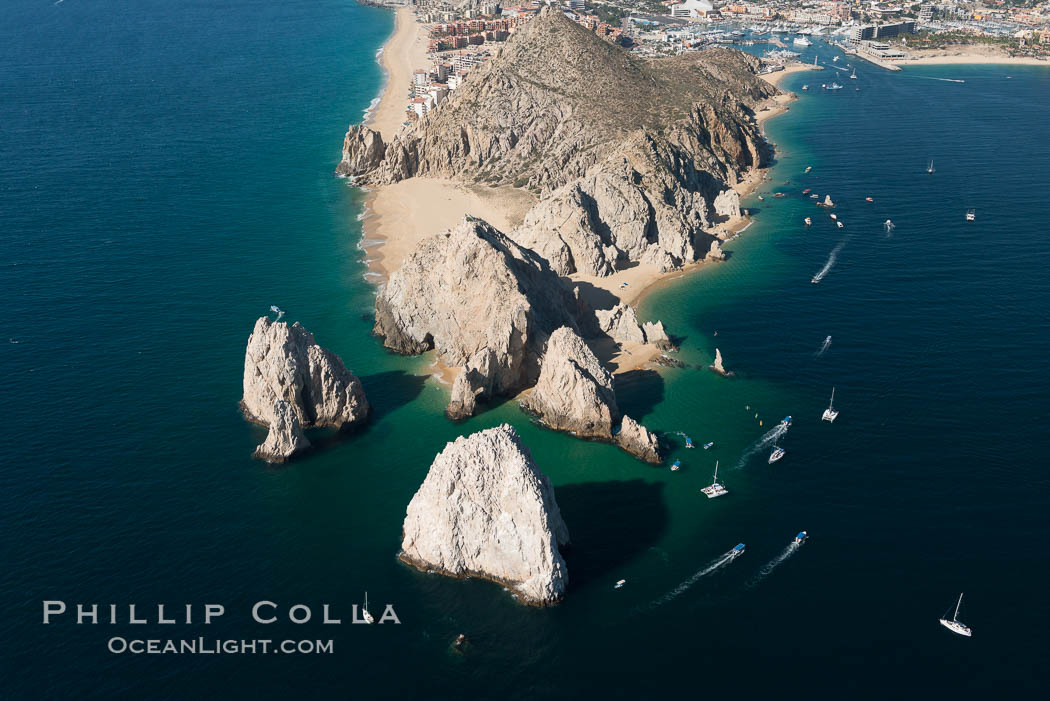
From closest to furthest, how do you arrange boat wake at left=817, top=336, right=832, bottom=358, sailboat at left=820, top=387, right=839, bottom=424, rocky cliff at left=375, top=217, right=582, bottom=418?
sailboat at left=820, top=387, right=839, bottom=424
rocky cliff at left=375, top=217, right=582, bottom=418
boat wake at left=817, top=336, right=832, bottom=358

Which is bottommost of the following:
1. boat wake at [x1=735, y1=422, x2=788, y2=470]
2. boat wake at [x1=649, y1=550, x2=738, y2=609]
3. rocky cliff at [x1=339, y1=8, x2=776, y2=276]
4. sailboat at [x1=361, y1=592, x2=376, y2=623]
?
sailboat at [x1=361, y1=592, x2=376, y2=623]

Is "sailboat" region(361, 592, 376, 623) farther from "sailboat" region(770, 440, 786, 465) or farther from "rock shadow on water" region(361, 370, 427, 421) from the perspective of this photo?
"sailboat" region(770, 440, 786, 465)

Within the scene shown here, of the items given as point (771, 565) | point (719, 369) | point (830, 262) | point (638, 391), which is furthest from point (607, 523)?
point (830, 262)

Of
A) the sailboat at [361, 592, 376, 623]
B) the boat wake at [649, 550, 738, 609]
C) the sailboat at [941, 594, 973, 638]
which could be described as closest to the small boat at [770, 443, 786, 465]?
the boat wake at [649, 550, 738, 609]

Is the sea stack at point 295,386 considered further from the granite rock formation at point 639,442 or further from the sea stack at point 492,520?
the granite rock formation at point 639,442

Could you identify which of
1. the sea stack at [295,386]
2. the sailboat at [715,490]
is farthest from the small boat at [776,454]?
the sea stack at [295,386]

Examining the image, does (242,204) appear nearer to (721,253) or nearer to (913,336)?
(721,253)
